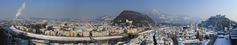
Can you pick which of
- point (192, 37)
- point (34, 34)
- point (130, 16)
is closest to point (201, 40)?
point (192, 37)

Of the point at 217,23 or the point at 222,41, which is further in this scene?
the point at 217,23

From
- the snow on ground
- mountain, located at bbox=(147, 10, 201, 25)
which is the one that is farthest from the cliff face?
the snow on ground

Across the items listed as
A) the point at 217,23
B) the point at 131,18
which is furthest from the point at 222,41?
the point at 131,18

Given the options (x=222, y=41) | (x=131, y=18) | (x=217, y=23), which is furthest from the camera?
(x=217, y=23)

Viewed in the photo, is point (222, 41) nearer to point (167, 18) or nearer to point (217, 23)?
Result: point (167, 18)

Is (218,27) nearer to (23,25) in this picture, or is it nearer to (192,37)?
(192,37)

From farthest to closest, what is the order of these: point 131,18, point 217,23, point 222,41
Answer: point 217,23 → point 222,41 → point 131,18

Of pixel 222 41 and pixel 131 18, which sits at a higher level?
pixel 131 18

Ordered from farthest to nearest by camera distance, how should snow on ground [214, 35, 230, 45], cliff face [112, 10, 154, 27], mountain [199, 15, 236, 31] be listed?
1. mountain [199, 15, 236, 31]
2. snow on ground [214, 35, 230, 45]
3. cliff face [112, 10, 154, 27]

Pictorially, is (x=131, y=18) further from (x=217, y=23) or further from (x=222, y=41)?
(x=217, y=23)

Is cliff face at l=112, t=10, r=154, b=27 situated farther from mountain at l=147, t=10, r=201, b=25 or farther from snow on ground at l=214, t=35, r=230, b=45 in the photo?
snow on ground at l=214, t=35, r=230, b=45

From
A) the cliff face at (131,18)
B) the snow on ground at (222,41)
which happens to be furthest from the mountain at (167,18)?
the snow on ground at (222,41)

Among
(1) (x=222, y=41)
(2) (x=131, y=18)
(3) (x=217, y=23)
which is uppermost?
(2) (x=131, y=18)
